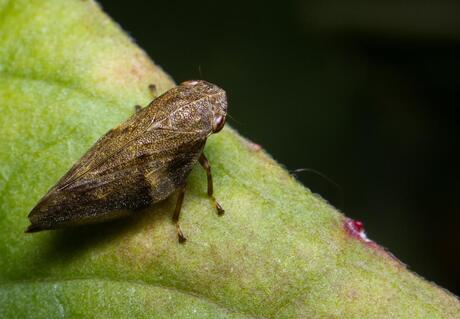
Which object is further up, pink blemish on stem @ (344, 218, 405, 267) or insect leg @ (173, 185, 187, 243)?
pink blemish on stem @ (344, 218, 405, 267)

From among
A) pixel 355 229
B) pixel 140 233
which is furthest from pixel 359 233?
pixel 140 233

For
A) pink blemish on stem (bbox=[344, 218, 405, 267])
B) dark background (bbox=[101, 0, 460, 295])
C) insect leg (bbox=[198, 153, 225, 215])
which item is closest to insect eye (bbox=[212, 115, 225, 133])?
insect leg (bbox=[198, 153, 225, 215])

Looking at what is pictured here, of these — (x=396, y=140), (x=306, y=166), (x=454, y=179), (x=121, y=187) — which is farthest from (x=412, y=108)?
(x=121, y=187)

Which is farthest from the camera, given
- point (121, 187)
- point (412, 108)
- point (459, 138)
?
point (412, 108)

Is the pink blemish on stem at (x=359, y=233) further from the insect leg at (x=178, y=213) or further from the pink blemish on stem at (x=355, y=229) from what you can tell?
the insect leg at (x=178, y=213)

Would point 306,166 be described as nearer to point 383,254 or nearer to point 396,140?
point 396,140

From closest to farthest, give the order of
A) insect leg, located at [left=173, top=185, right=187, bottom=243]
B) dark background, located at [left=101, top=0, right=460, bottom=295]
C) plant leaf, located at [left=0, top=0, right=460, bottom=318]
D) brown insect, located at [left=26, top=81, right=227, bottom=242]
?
plant leaf, located at [left=0, top=0, right=460, bottom=318] < insect leg, located at [left=173, top=185, right=187, bottom=243] < brown insect, located at [left=26, top=81, right=227, bottom=242] < dark background, located at [left=101, top=0, right=460, bottom=295]

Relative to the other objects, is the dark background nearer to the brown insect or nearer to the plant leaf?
the brown insect
